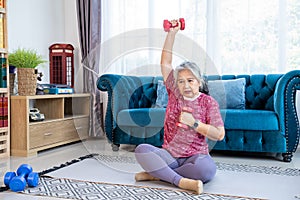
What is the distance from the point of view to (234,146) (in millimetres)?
2998

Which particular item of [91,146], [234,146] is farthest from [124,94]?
[234,146]

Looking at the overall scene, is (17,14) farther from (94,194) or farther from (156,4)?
(94,194)

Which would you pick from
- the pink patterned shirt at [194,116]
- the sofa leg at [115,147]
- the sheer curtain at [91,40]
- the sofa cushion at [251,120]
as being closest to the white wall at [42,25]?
the sheer curtain at [91,40]

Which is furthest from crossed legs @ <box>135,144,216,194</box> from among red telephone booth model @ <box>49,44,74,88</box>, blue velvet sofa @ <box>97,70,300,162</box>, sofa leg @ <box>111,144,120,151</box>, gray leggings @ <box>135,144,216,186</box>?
red telephone booth model @ <box>49,44,74,88</box>

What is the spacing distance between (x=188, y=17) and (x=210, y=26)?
0.25 metres

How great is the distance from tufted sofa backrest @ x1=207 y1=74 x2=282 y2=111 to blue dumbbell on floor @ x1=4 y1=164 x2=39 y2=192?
1.72 meters

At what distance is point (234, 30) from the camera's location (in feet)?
12.1

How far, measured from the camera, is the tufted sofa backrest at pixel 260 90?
10.8 ft

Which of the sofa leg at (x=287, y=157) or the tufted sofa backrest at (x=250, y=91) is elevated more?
the tufted sofa backrest at (x=250, y=91)

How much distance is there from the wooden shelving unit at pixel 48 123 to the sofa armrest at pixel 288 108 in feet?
5.78

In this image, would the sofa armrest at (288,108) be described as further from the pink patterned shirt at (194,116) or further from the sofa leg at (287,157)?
the pink patterned shirt at (194,116)

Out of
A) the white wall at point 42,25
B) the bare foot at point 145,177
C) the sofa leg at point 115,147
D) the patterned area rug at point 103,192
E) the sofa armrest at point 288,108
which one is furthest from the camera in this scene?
the white wall at point 42,25

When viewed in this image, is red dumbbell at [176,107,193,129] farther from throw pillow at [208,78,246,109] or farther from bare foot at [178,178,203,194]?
throw pillow at [208,78,246,109]

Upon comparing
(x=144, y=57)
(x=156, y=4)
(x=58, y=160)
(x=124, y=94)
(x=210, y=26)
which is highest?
(x=156, y=4)
